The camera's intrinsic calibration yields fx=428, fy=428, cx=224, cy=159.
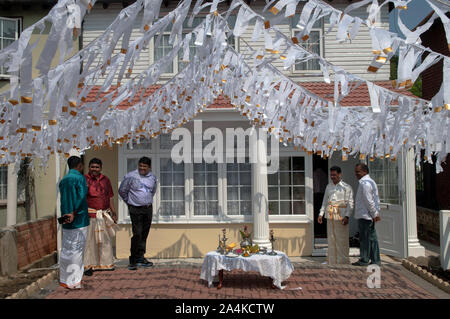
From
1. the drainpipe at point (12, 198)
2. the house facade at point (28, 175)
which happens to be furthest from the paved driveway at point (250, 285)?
the house facade at point (28, 175)

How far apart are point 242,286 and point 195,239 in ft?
9.76

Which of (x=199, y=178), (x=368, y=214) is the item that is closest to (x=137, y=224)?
(x=199, y=178)

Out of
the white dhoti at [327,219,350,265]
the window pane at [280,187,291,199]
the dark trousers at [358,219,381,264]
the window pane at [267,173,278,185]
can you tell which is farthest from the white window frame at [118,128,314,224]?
the dark trousers at [358,219,381,264]

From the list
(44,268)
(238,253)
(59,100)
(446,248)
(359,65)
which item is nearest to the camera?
(59,100)

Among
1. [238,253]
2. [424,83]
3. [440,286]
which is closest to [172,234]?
[238,253]

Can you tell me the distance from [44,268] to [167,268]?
7.33 feet

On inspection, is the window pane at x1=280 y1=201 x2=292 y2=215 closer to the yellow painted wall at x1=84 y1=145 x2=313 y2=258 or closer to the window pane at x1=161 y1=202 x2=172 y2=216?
the yellow painted wall at x1=84 y1=145 x2=313 y2=258

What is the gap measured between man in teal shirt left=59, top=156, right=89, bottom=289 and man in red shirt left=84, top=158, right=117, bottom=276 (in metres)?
1.11

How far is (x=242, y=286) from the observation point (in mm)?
6430

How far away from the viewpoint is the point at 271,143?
9.39 m

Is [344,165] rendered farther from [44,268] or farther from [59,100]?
[59,100]

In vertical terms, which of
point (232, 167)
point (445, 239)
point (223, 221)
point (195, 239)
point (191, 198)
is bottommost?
point (195, 239)

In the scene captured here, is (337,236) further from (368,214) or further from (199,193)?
(199,193)

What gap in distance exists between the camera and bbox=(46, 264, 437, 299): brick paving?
5.95 metres
